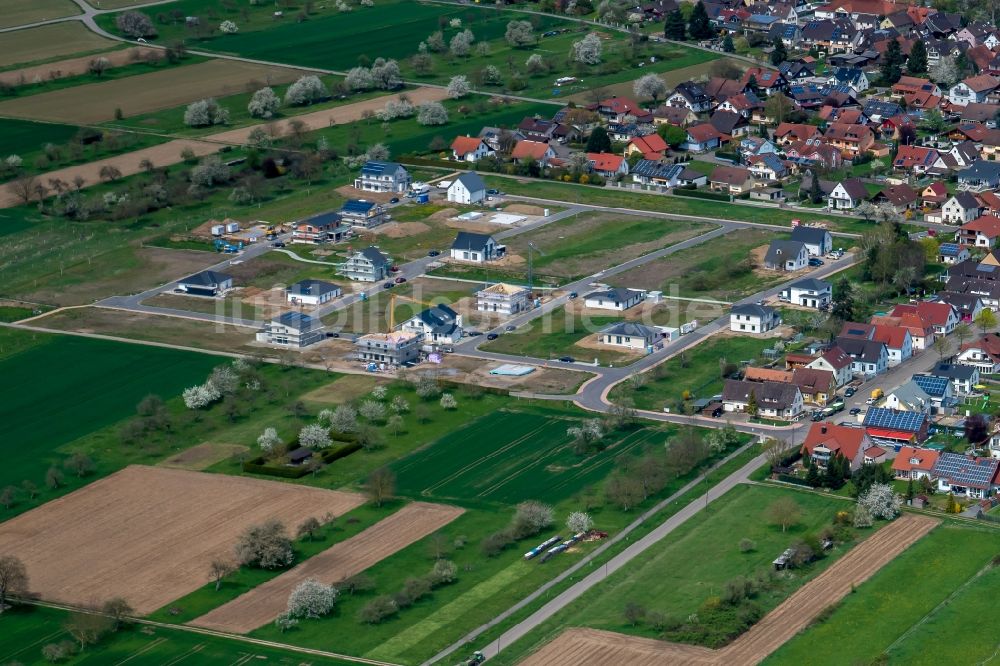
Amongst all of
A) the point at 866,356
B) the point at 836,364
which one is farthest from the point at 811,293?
the point at 836,364

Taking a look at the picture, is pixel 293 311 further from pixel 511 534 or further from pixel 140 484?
pixel 511 534

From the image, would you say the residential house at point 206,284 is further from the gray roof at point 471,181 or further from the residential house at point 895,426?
the residential house at point 895,426

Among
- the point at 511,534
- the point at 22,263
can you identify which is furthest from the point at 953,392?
the point at 22,263

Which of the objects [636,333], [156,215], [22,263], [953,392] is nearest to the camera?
[953,392]

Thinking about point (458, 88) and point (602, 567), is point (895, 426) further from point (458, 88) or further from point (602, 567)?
point (458, 88)

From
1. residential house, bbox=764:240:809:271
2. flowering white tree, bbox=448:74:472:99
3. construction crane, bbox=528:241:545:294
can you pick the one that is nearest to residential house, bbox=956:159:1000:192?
residential house, bbox=764:240:809:271

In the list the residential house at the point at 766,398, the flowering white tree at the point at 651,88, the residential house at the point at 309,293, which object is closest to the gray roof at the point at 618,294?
the residential house at the point at 309,293
